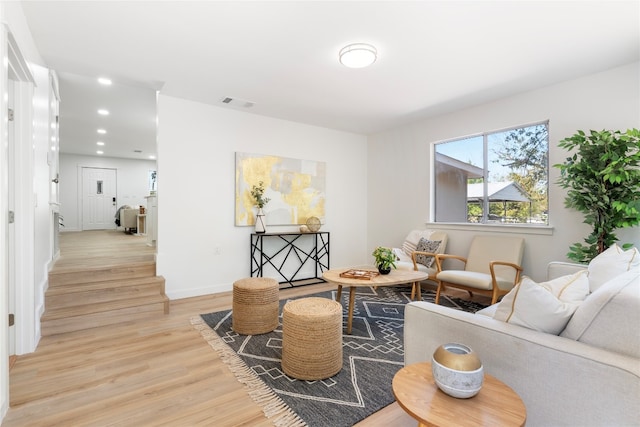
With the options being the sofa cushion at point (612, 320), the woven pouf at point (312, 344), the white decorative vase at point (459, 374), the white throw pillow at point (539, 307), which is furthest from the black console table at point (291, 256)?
the sofa cushion at point (612, 320)

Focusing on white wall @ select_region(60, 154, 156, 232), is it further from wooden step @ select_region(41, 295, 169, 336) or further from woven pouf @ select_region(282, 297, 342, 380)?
woven pouf @ select_region(282, 297, 342, 380)

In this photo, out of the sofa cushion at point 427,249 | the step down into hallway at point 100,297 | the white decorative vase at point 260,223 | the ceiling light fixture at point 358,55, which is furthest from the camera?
the white decorative vase at point 260,223

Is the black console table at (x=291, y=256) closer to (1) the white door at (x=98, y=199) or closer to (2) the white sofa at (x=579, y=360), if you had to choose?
(2) the white sofa at (x=579, y=360)

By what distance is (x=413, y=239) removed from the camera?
15.6 feet

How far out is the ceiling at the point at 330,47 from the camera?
222 centimetres

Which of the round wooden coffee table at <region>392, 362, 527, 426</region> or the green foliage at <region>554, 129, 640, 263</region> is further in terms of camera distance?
the green foliage at <region>554, 129, 640, 263</region>

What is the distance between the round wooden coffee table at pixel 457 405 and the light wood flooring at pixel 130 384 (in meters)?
0.71

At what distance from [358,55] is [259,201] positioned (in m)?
2.57

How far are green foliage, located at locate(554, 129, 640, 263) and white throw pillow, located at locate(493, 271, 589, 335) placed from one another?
196cm

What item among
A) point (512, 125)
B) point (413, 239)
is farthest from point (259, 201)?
point (512, 125)

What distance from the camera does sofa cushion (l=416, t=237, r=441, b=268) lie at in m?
4.35

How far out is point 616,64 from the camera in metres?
3.04

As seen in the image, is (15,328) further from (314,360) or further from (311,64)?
(311,64)

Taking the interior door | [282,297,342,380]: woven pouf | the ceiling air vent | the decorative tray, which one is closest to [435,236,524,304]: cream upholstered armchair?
the decorative tray
